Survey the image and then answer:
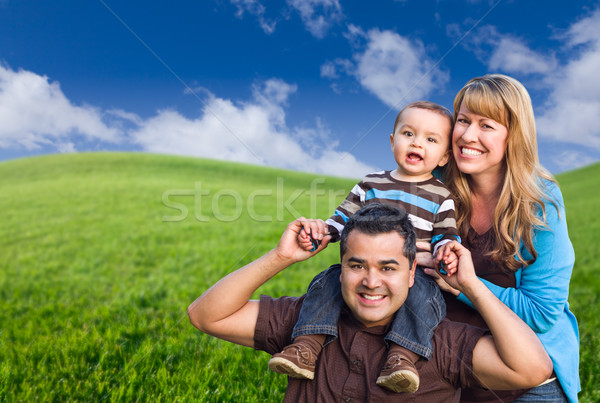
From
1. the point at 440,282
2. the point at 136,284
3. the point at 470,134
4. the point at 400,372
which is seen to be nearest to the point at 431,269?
the point at 440,282

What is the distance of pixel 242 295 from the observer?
94.4 inches

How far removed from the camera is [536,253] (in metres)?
2.44

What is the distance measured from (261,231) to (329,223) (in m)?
11.9

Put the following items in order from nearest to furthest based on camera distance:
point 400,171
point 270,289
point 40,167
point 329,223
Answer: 1. point 329,223
2. point 400,171
3. point 270,289
4. point 40,167

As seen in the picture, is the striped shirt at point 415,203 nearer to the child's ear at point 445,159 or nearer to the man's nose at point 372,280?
the child's ear at point 445,159

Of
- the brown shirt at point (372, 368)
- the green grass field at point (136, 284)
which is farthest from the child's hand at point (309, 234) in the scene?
the green grass field at point (136, 284)

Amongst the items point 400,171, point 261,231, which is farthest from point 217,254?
point 400,171

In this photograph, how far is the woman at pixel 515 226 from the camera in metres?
2.40

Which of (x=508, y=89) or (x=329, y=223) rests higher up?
(x=508, y=89)

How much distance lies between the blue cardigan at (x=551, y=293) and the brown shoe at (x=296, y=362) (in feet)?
3.21

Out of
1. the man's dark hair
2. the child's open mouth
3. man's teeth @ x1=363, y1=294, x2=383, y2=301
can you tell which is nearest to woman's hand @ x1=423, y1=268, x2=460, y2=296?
the man's dark hair

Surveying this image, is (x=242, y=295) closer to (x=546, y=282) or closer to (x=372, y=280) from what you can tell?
(x=372, y=280)

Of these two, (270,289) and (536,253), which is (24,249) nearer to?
(270,289)

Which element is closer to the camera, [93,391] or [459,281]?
[459,281]
